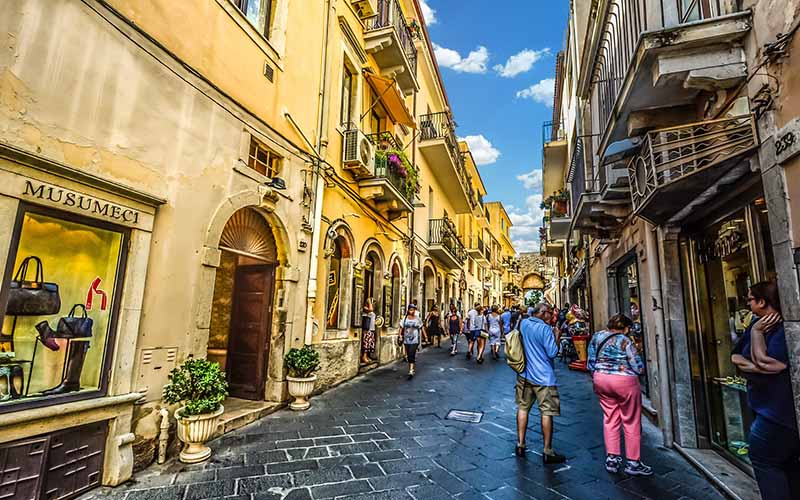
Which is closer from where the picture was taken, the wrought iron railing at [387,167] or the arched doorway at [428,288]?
the wrought iron railing at [387,167]

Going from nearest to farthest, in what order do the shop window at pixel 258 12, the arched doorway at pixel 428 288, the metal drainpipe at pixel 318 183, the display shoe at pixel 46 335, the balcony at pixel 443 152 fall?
the display shoe at pixel 46 335
the shop window at pixel 258 12
the metal drainpipe at pixel 318 183
the balcony at pixel 443 152
the arched doorway at pixel 428 288

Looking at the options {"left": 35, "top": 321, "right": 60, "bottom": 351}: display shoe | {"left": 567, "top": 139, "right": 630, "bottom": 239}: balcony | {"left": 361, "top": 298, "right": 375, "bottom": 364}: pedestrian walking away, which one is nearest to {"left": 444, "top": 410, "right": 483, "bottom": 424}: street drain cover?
{"left": 361, "top": 298, "right": 375, "bottom": 364}: pedestrian walking away

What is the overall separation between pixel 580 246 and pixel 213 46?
12.0m

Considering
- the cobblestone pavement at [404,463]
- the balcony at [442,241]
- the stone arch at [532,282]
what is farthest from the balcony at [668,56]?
the stone arch at [532,282]

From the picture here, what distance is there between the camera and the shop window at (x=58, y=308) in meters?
3.14

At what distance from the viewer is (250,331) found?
6.71 metres

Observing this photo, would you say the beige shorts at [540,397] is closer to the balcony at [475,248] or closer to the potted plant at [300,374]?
the potted plant at [300,374]

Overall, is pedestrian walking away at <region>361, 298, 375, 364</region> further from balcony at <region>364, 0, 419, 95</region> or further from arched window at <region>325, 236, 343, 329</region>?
balcony at <region>364, 0, 419, 95</region>

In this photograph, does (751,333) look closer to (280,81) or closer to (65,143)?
(65,143)

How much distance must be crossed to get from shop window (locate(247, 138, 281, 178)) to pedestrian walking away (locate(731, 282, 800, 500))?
20.4 ft

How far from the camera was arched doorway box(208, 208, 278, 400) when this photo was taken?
631 cm

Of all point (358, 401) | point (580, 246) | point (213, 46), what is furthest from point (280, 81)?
point (580, 246)

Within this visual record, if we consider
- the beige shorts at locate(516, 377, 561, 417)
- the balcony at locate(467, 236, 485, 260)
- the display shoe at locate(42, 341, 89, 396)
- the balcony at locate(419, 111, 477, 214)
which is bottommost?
the beige shorts at locate(516, 377, 561, 417)

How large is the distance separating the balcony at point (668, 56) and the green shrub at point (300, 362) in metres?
5.81
